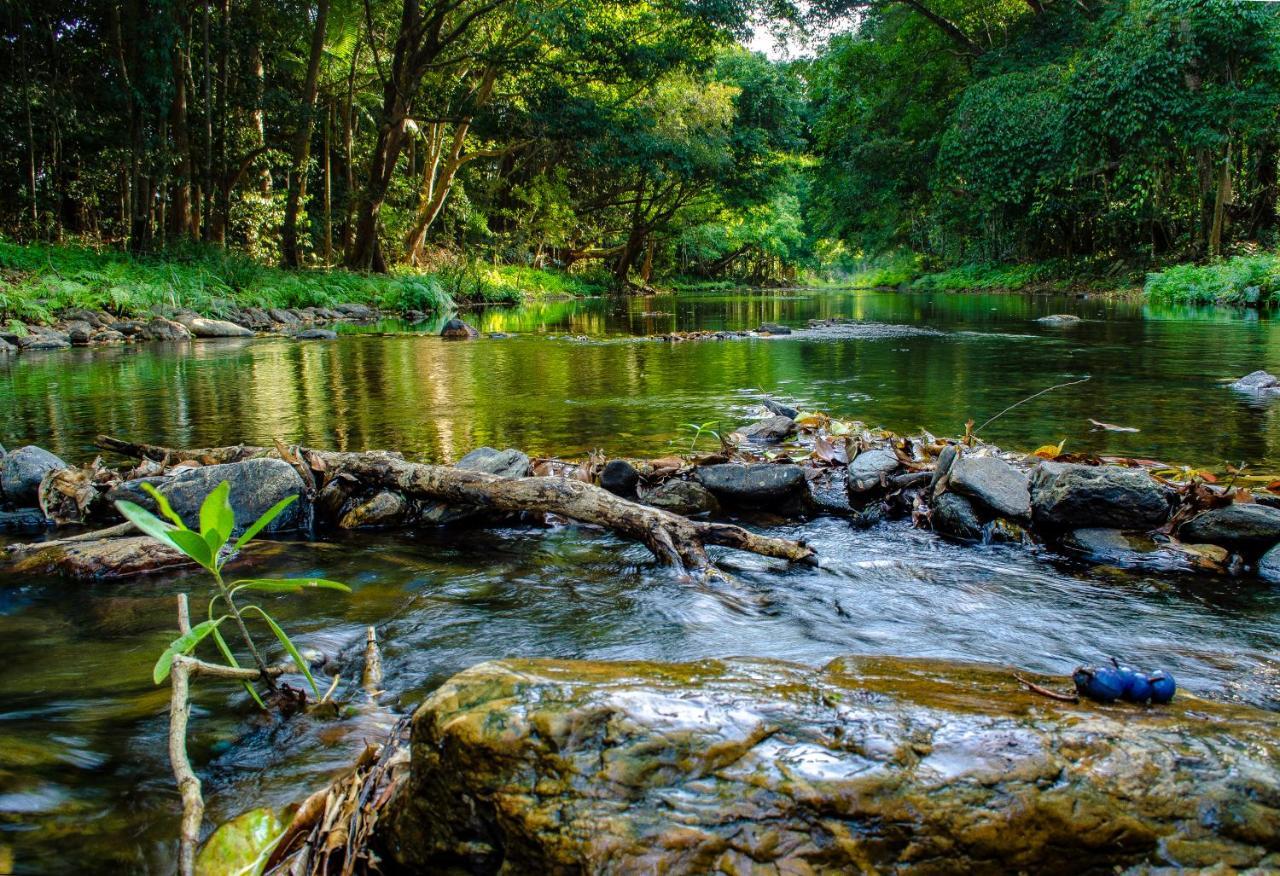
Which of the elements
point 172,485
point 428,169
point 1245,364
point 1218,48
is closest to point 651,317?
point 428,169

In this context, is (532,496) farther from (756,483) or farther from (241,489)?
(241,489)

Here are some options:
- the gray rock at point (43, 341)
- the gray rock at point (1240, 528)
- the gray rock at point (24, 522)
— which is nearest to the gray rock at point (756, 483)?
the gray rock at point (1240, 528)

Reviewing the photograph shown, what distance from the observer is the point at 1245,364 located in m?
8.23

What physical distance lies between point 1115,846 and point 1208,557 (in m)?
2.35

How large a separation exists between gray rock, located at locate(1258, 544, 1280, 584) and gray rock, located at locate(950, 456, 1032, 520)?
2.65ft

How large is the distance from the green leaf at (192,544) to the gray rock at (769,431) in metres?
4.04

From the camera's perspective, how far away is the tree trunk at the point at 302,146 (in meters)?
18.8

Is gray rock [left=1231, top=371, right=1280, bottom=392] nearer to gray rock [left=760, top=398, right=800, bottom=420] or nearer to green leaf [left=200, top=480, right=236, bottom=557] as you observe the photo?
gray rock [left=760, top=398, right=800, bottom=420]

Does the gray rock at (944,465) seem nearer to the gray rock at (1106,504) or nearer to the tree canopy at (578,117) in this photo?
the gray rock at (1106,504)

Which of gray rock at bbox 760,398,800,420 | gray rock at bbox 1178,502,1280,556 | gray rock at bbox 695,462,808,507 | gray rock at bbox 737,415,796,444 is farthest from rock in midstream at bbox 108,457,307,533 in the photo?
gray rock at bbox 1178,502,1280,556

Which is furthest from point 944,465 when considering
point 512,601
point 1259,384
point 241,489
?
point 1259,384

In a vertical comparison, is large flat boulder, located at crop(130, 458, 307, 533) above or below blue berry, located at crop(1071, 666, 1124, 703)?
above

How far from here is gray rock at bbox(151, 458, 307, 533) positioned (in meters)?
3.64

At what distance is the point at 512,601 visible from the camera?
288 cm
